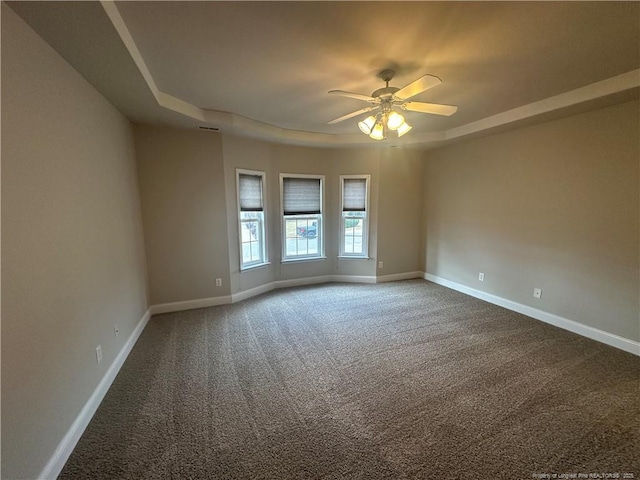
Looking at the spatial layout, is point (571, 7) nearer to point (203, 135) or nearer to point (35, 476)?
point (203, 135)

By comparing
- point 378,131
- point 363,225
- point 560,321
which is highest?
point 378,131

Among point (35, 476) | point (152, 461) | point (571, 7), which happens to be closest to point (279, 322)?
point (152, 461)

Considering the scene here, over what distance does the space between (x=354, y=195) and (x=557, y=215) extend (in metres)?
2.79

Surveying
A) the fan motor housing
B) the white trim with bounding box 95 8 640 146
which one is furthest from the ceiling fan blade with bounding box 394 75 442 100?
the white trim with bounding box 95 8 640 146

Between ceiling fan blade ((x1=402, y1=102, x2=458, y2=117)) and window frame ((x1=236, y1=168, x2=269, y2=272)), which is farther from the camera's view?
window frame ((x1=236, y1=168, x2=269, y2=272))

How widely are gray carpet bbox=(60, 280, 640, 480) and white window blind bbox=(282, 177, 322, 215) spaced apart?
1.98 meters

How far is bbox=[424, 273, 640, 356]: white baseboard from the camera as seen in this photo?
8.89ft

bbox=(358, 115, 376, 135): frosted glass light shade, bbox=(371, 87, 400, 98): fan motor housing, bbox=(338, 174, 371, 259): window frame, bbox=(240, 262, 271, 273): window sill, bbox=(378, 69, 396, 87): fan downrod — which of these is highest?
bbox=(378, 69, 396, 87): fan downrod

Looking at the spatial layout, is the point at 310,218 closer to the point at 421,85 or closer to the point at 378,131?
the point at 378,131

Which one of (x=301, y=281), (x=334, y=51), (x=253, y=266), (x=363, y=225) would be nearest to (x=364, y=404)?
(x=334, y=51)

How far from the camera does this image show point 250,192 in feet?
13.5

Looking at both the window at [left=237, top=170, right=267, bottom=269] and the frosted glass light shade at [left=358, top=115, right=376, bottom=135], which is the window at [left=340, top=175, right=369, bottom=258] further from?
the frosted glass light shade at [left=358, top=115, right=376, bottom=135]

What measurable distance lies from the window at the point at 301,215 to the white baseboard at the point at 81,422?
2631 millimetres

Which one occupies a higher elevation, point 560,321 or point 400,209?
point 400,209
